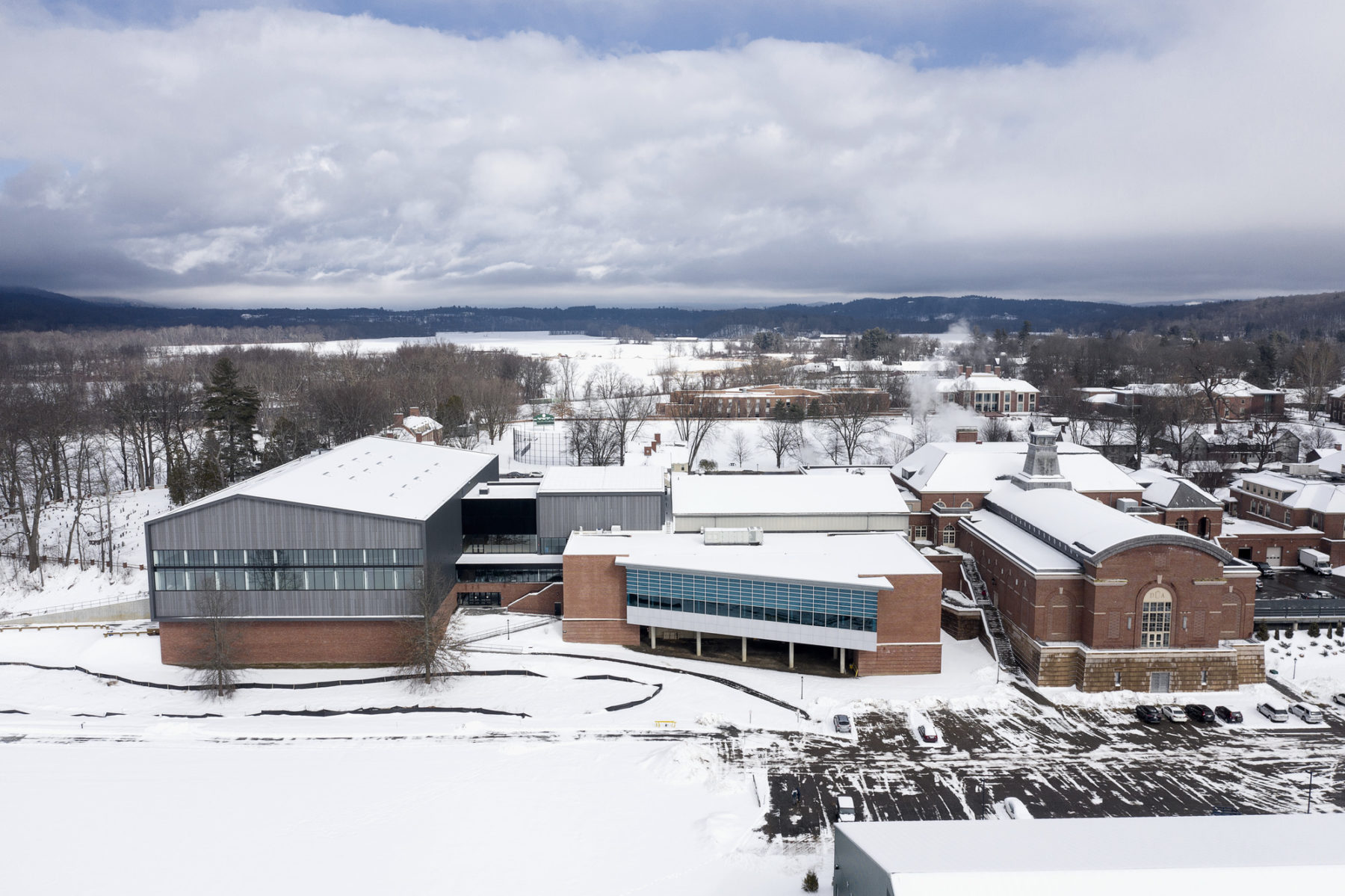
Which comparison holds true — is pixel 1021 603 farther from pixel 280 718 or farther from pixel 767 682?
pixel 280 718

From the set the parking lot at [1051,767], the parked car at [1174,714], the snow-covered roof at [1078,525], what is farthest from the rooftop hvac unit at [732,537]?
the parked car at [1174,714]

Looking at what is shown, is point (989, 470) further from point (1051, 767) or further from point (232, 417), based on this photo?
point (232, 417)

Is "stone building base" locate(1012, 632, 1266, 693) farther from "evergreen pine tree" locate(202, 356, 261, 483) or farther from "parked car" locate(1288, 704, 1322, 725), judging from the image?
"evergreen pine tree" locate(202, 356, 261, 483)

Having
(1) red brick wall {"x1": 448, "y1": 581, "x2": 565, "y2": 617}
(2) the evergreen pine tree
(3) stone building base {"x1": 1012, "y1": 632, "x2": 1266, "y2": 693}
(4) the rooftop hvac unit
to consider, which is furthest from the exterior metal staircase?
(2) the evergreen pine tree

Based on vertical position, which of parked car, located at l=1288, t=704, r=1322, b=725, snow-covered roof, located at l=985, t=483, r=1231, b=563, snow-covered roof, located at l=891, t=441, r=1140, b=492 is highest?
snow-covered roof, located at l=891, t=441, r=1140, b=492

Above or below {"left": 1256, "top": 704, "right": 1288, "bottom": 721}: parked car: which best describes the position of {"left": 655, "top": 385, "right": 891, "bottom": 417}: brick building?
above
